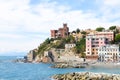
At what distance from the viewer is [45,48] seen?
125m

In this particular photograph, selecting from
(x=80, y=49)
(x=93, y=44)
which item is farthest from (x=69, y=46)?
(x=93, y=44)

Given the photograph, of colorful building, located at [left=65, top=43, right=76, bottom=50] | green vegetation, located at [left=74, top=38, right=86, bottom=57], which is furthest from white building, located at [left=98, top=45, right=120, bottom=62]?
→ colorful building, located at [left=65, top=43, right=76, bottom=50]

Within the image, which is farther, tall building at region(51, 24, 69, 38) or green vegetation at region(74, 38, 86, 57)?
tall building at region(51, 24, 69, 38)

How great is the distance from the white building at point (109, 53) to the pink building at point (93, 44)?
2.30m

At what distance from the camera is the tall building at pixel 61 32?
13162 cm

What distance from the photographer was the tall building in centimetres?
13162

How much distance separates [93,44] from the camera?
361 feet

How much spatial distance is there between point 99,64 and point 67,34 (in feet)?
121

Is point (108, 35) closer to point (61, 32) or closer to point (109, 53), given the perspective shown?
point (109, 53)

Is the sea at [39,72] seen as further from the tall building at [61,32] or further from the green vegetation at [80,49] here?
the tall building at [61,32]

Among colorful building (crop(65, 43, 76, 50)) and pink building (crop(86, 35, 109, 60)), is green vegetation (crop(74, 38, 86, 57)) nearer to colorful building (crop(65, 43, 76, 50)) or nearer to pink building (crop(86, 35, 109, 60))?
colorful building (crop(65, 43, 76, 50))

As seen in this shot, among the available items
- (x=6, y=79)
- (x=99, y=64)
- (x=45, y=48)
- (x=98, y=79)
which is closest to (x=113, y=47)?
(x=99, y=64)

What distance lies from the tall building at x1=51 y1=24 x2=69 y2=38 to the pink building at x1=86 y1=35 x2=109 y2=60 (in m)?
22.9

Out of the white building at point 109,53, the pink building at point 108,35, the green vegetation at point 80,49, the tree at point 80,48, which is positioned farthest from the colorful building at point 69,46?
the white building at point 109,53
